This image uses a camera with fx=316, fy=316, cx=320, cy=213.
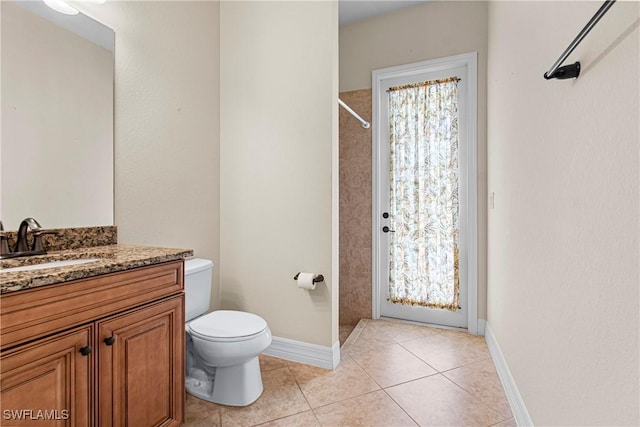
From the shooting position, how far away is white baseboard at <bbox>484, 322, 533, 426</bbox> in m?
1.43

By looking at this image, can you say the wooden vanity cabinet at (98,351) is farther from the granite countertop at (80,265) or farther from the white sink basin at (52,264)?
the white sink basin at (52,264)


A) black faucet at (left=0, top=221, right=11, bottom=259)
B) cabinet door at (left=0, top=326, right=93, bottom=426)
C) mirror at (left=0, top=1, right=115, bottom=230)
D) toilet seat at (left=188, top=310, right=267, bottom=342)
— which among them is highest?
mirror at (left=0, top=1, right=115, bottom=230)

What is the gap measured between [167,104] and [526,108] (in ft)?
6.45

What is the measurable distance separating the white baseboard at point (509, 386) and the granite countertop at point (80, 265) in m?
1.70

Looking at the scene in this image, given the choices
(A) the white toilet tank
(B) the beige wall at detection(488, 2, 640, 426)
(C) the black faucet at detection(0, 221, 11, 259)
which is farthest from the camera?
(A) the white toilet tank

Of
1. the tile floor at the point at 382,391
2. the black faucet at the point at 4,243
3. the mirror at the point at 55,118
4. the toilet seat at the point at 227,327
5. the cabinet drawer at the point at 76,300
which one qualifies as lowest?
the tile floor at the point at 382,391

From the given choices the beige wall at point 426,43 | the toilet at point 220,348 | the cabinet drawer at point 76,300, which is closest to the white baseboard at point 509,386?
the beige wall at point 426,43

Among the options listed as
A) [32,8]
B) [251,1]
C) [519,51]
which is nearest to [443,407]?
[519,51]

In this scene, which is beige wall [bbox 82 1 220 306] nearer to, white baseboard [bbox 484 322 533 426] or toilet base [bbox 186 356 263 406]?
toilet base [bbox 186 356 263 406]

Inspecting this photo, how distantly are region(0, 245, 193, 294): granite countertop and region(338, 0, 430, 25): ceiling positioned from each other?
99.3 inches

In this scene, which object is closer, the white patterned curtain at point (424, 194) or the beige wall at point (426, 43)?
the beige wall at point (426, 43)

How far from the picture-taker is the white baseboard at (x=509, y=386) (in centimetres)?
143

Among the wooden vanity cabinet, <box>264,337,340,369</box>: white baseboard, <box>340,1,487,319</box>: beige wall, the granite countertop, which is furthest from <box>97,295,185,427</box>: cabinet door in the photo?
<box>340,1,487,319</box>: beige wall

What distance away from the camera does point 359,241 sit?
9.77 feet
